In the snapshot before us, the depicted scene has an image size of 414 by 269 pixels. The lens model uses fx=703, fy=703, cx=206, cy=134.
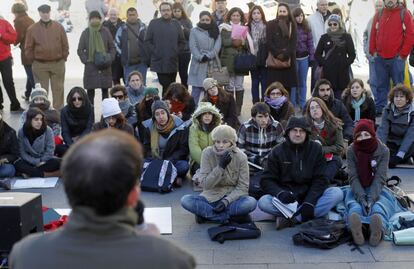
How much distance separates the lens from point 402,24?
957 cm

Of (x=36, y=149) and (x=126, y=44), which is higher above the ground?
(x=126, y=44)

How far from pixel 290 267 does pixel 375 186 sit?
1.28m

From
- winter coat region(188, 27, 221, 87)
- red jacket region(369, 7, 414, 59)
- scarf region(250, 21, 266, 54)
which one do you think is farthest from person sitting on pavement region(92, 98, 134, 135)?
red jacket region(369, 7, 414, 59)

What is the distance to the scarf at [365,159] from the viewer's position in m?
5.93

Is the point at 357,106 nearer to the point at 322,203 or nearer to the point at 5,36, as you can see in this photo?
the point at 322,203

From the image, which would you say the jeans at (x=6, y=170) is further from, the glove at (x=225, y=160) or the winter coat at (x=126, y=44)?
the winter coat at (x=126, y=44)

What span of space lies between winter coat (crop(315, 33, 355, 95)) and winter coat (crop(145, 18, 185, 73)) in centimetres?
209

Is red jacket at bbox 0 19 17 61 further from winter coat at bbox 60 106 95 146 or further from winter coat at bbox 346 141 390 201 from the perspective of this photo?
winter coat at bbox 346 141 390 201

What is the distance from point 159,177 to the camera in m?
7.03

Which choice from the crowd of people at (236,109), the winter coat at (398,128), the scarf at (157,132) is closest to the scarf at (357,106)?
the crowd of people at (236,109)

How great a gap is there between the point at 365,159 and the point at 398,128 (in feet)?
6.48

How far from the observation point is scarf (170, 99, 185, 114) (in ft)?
28.3

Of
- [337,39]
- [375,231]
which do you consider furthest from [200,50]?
[375,231]

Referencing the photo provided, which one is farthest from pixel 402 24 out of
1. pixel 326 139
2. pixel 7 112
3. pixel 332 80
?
pixel 7 112
